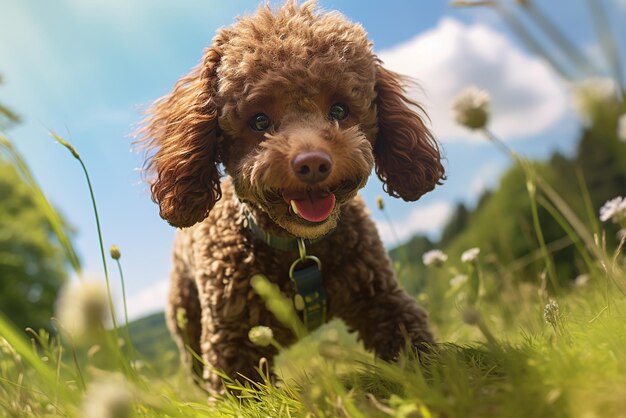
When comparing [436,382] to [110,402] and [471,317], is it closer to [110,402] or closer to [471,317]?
[471,317]

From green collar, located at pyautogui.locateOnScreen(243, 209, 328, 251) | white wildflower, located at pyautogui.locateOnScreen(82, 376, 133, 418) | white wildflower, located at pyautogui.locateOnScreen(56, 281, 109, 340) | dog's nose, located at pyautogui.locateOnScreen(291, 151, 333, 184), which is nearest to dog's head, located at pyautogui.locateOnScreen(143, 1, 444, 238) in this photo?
dog's nose, located at pyautogui.locateOnScreen(291, 151, 333, 184)

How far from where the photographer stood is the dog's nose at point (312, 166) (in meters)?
2.77

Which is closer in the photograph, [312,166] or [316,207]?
[312,166]

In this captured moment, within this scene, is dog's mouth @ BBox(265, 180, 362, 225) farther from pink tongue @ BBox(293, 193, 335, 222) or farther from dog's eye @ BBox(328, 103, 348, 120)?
dog's eye @ BBox(328, 103, 348, 120)

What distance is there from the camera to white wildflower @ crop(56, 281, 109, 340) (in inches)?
57.6

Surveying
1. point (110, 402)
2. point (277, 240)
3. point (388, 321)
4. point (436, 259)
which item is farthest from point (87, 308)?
point (436, 259)

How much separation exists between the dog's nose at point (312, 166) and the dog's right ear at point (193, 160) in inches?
34.7

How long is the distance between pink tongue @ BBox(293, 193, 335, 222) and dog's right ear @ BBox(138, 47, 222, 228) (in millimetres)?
708

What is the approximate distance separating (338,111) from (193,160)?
88 centimetres

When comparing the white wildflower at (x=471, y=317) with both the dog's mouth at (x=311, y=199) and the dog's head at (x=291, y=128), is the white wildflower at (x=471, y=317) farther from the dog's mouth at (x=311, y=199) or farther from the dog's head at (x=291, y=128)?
the dog's mouth at (x=311, y=199)

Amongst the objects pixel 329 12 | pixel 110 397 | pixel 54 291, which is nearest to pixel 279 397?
pixel 110 397

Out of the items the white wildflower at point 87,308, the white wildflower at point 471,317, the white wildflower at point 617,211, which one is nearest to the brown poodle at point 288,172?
the white wildflower at point 617,211

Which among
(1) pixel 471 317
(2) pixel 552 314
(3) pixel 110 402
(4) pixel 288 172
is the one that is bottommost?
(2) pixel 552 314

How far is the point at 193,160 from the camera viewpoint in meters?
3.49
